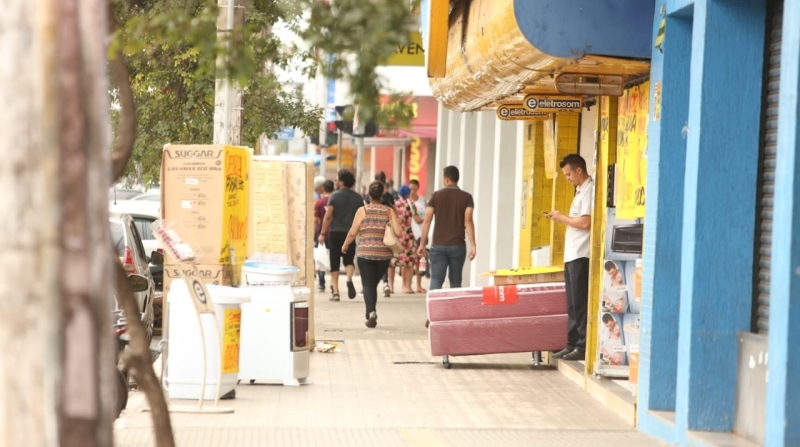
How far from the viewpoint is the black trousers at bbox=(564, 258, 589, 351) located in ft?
39.8

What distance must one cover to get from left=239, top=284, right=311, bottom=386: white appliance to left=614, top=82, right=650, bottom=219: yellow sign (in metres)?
2.67

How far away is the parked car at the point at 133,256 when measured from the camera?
533 inches

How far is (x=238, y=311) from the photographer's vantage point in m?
10.5

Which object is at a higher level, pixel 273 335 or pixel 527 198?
pixel 527 198

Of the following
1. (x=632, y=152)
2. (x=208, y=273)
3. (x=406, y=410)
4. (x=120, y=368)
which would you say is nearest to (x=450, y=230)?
(x=208, y=273)

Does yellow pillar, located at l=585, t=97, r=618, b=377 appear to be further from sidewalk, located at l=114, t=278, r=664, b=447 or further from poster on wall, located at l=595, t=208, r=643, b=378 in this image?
sidewalk, located at l=114, t=278, r=664, b=447

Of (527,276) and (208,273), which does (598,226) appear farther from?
(208,273)

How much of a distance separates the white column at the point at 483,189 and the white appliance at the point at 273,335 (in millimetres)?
10123

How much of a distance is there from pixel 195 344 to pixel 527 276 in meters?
3.70

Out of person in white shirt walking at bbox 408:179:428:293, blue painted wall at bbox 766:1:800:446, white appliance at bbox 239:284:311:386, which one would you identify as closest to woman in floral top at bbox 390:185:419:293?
person in white shirt walking at bbox 408:179:428:293

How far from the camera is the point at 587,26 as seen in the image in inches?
380

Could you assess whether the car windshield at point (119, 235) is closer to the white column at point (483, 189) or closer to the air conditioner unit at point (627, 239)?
the air conditioner unit at point (627, 239)

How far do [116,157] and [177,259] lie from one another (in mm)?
4834

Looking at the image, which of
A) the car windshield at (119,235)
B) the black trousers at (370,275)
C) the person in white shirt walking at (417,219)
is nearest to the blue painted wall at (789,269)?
the car windshield at (119,235)
